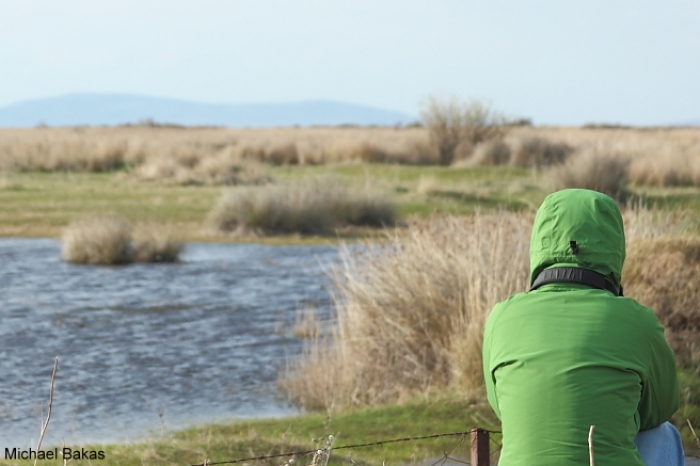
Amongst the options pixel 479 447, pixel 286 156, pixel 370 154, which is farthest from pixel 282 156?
pixel 479 447

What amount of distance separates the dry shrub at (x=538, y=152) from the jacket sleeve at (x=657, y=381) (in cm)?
3205

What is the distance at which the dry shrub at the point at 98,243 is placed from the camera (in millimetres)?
20094

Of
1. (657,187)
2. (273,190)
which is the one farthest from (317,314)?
(657,187)

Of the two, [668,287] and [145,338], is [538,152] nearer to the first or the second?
[145,338]

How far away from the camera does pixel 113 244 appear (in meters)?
20.2

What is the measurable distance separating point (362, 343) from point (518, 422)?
24.1 ft

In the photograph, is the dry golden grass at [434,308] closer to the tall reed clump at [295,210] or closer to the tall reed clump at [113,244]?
the tall reed clump at [113,244]

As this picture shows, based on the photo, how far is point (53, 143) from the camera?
44.1 metres

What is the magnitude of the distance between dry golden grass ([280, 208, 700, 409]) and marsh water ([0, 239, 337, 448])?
77 cm

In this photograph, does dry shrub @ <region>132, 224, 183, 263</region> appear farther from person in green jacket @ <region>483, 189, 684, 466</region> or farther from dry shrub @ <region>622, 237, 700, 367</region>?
person in green jacket @ <region>483, 189, 684, 466</region>

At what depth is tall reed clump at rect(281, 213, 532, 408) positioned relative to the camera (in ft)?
32.2

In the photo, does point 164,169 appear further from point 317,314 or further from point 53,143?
point 317,314

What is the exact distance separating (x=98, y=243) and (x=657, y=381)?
1775 centimetres

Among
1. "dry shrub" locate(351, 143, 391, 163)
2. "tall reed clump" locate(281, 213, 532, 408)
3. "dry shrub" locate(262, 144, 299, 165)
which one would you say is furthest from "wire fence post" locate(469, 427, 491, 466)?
"dry shrub" locate(262, 144, 299, 165)
